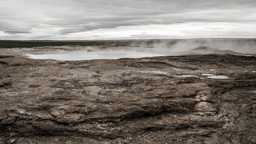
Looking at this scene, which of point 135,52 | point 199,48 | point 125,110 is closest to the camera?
point 125,110

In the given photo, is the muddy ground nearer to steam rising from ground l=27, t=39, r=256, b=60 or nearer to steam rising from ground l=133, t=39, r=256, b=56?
steam rising from ground l=27, t=39, r=256, b=60

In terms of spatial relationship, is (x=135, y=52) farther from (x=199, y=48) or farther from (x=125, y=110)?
(x=125, y=110)

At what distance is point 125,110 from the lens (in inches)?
263

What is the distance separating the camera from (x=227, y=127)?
604 centimetres

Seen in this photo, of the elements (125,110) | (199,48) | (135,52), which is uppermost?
(199,48)

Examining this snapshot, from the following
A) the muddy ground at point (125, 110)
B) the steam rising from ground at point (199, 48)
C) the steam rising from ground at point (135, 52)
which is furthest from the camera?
the steam rising from ground at point (199, 48)

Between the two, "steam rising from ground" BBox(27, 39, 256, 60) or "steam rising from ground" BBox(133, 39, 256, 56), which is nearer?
"steam rising from ground" BBox(27, 39, 256, 60)

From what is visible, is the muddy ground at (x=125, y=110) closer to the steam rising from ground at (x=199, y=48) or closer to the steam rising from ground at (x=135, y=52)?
the steam rising from ground at (x=135, y=52)

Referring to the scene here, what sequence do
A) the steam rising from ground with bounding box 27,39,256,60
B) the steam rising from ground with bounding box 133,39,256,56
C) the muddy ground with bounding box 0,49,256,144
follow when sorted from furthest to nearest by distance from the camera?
1. the steam rising from ground with bounding box 133,39,256,56
2. the steam rising from ground with bounding box 27,39,256,60
3. the muddy ground with bounding box 0,49,256,144

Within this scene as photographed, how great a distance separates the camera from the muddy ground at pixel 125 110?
5684 mm

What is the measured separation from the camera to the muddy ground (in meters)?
5.68

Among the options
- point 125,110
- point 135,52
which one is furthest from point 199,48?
point 125,110

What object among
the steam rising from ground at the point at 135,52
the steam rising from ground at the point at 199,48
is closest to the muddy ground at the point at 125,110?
the steam rising from ground at the point at 135,52

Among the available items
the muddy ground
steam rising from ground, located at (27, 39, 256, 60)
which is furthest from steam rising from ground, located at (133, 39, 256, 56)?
the muddy ground
